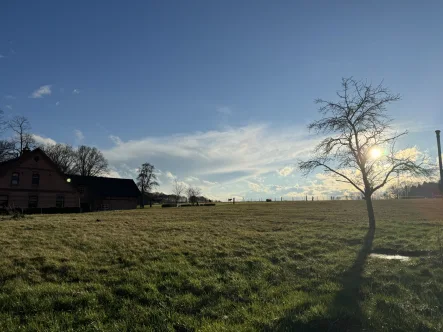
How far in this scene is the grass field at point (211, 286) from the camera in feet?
20.3

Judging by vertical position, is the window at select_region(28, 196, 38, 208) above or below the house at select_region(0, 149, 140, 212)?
below

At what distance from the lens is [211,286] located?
27.4 ft

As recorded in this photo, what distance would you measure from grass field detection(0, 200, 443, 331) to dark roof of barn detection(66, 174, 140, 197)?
55352 mm

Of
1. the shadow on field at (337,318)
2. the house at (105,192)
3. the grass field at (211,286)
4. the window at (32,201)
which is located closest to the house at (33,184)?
the window at (32,201)

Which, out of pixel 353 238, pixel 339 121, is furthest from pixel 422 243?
pixel 339 121

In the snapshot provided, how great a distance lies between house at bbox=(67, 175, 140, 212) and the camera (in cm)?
6594

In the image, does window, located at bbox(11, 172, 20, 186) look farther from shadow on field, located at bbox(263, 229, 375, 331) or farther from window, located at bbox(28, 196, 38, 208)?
shadow on field, located at bbox(263, 229, 375, 331)

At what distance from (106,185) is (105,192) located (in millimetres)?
2216

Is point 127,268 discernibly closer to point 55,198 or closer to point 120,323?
point 120,323

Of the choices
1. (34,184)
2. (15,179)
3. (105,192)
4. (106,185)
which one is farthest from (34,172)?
(106,185)

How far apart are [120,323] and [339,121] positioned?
817 inches

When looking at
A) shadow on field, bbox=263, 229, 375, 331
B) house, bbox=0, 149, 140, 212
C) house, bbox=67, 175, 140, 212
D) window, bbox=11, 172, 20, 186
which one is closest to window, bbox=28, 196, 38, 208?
house, bbox=0, 149, 140, 212

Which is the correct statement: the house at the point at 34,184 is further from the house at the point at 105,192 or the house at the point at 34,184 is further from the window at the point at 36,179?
the house at the point at 105,192

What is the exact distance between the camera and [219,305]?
23.2 feet
